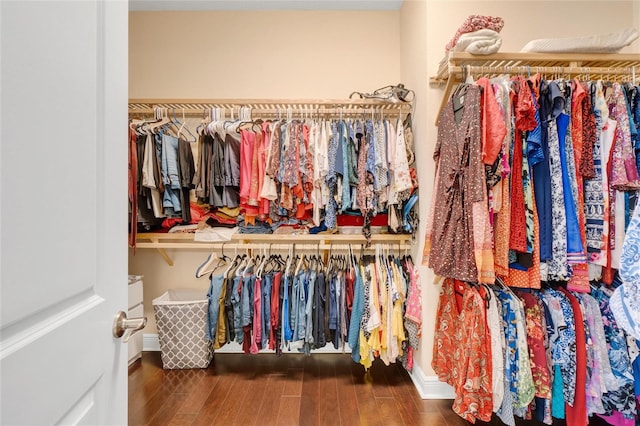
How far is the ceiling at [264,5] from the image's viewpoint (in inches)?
105

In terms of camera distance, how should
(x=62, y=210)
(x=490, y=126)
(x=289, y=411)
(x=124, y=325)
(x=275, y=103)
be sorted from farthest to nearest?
1. (x=275, y=103)
2. (x=289, y=411)
3. (x=490, y=126)
4. (x=124, y=325)
5. (x=62, y=210)

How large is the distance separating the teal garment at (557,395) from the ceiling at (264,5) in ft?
9.36

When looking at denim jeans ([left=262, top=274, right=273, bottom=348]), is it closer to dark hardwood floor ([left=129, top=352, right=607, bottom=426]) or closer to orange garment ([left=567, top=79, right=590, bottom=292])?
dark hardwood floor ([left=129, top=352, right=607, bottom=426])

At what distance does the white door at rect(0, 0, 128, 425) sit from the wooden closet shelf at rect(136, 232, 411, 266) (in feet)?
5.36

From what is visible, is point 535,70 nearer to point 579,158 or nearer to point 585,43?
point 585,43

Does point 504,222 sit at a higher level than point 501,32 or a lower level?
lower

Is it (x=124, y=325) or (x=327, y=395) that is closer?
(x=124, y=325)

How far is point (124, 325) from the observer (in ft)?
2.46

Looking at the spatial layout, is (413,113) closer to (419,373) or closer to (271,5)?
(271,5)

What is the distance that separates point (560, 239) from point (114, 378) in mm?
1837

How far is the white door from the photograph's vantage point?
44cm

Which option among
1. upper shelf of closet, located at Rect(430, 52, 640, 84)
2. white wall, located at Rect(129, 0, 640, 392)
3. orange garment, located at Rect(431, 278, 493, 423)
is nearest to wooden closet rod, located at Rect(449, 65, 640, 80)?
upper shelf of closet, located at Rect(430, 52, 640, 84)

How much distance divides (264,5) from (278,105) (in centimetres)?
102

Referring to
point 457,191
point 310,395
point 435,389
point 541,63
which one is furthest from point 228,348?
point 541,63
